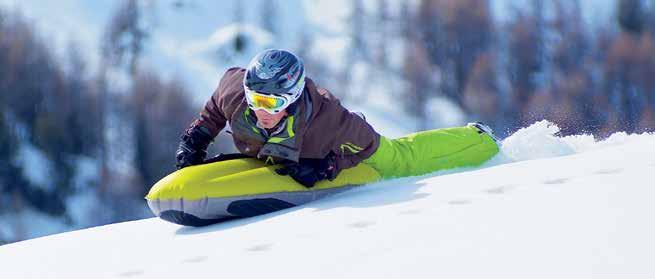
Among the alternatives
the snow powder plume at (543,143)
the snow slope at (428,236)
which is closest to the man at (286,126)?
the snow slope at (428,236)

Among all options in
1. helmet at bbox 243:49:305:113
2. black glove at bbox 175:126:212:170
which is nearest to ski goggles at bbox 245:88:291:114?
helmet at bbox 243:49:305:113

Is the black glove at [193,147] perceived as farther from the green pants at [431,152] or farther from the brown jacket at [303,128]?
the green pants at [431,152]

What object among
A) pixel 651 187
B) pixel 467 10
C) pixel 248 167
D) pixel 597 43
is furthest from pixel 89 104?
pixel 651 187

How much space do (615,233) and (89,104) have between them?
24424mm

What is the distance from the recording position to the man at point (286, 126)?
3568mm

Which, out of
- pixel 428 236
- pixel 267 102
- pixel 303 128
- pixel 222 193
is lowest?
pixel 222 193

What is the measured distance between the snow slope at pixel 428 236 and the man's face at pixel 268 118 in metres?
0.39

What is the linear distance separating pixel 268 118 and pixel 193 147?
1.56ft

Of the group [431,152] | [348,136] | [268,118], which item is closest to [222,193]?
[268,118]

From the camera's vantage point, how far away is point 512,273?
1976 mm

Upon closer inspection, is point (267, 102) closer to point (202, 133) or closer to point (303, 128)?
point (303, 128)

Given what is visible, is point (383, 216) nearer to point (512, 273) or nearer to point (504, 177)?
point (504, 177)

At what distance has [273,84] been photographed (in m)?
3.52

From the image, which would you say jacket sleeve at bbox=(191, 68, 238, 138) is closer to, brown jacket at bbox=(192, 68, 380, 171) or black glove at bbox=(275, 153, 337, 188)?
brown jacket at bbox=(192, 68, 380, 171)
